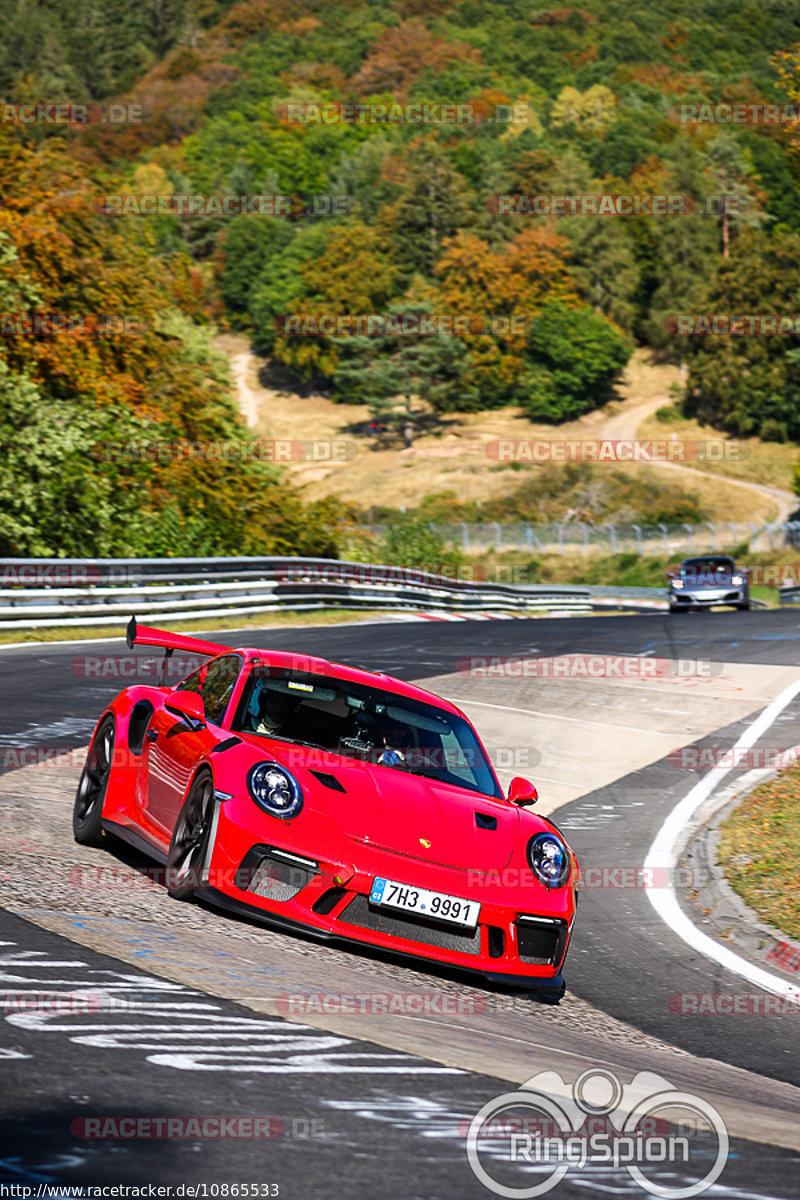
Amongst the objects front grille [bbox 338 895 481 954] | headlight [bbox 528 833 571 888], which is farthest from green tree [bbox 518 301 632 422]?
front grille [bbox 338 895 481 954]

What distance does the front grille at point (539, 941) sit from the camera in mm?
6363

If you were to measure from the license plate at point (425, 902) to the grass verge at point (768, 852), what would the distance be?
289cm

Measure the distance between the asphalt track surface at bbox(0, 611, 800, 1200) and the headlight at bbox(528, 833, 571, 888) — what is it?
0.70m

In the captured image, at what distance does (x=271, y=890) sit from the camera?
242 inches

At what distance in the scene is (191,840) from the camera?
6.55m

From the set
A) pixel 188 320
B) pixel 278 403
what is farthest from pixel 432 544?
pixel 278 403

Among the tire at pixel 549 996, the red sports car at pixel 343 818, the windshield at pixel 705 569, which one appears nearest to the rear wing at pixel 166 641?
the red sports car at pixel 343 818

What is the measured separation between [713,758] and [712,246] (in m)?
119

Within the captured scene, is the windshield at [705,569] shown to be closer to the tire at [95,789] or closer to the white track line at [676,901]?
the white track line at [676,901]

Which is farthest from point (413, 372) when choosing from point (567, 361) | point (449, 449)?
point (567, 361)

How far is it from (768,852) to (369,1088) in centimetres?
664

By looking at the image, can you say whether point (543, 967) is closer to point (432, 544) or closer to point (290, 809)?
point (290, 809)

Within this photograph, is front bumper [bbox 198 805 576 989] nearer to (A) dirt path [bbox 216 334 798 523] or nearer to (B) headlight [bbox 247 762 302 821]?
(B) headlight [bbox 247 762 302 821]

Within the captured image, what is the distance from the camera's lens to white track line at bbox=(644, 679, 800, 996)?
7.53 metres
